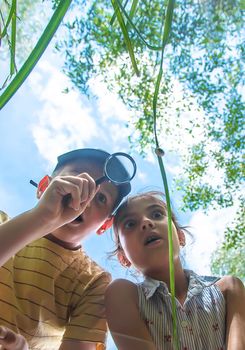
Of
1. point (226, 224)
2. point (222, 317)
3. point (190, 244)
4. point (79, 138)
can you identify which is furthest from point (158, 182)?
point (226, 224)

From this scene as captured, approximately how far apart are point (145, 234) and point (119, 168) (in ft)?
0.37

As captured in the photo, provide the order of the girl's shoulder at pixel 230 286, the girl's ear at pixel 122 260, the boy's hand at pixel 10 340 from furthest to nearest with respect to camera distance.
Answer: the girl's ear at pixel 122 260 < the girl's shoulder at pixel 230 286 < the boy's hand at pixel 10 340

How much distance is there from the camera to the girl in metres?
0.53

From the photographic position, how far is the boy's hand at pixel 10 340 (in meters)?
0.44

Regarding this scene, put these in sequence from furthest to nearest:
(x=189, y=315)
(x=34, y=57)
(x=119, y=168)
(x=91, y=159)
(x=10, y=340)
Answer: (x=91, y=159) → (x=119, y=168) → (x=189, y=315) → (x=10, y=340) → (x=34, y=57)

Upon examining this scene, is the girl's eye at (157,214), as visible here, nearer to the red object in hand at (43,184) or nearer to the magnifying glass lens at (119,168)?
the magnifying glass lens at (119,168)

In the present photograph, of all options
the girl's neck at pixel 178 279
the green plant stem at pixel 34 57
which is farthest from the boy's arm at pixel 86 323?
the green plant stem at pixel 34 57

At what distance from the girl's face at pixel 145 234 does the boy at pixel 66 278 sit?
0.05m

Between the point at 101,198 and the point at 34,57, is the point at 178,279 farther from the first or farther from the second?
the point at 34,57

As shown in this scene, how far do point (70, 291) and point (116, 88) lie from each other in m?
0.96

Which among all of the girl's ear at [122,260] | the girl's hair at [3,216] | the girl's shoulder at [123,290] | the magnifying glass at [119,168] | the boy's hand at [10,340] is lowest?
the boy's hand at [10,340]

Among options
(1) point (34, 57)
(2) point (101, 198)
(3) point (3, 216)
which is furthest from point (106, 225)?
(1) point (34, 57)

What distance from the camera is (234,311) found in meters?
0.55

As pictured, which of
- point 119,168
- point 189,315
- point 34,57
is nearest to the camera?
point 34,57
